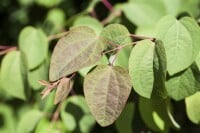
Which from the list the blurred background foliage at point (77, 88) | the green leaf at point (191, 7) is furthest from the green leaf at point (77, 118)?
the green leaf at point (191, 7)

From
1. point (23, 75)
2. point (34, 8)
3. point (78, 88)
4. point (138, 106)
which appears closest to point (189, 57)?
point (138, 106)

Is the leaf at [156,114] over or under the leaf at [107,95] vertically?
under

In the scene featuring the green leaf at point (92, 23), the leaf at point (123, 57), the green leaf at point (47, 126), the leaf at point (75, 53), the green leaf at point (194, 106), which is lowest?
the green leaf at point (47, 126)

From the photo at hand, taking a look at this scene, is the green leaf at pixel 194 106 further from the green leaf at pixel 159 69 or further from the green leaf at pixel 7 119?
the green leaf at pixel 7 119

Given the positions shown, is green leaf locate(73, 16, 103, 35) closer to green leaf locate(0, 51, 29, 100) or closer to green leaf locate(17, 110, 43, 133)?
green leaf locate(0, 51, 29, 100)

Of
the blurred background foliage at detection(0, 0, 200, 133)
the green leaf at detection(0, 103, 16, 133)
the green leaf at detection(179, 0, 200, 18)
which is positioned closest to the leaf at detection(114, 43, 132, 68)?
the blurred background foliage at detection(0, 0, 200, 133)

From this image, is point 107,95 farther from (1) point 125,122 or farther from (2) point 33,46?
(2) point 33,46
